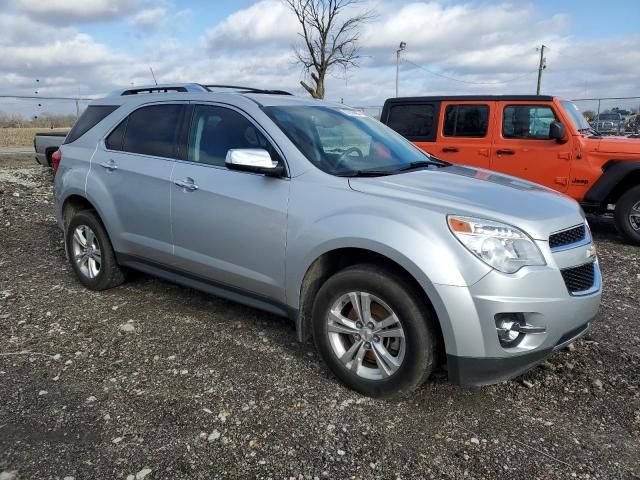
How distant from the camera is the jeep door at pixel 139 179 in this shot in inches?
164

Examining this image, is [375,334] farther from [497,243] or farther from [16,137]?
[16,137]

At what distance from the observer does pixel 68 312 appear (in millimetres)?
4578

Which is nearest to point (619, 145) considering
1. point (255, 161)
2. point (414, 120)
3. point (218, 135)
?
point (414, 120)

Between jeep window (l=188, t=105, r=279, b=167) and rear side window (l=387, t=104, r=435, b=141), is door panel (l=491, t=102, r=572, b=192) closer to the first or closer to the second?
rear side window (l=387, t=104, r=435, b=141)

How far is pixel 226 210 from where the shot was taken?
3.66 m

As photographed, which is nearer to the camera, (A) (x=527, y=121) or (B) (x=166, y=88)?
(B) (x=166, y=88)

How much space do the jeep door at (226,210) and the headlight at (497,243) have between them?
1.14m

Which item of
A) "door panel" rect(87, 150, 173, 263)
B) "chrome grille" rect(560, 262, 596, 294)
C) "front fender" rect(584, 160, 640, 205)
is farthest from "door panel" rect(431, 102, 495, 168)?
"door panel" rect(87, 150, 173, 263)

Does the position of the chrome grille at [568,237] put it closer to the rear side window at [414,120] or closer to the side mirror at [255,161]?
the side mirror at [255,161]

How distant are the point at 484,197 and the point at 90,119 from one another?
3.75 metres

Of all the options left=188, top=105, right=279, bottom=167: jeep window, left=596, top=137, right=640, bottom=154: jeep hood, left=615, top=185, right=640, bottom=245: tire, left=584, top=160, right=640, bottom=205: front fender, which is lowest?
left=615, top=185, right=640, bottom=245: tire

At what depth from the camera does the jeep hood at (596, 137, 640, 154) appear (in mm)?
6957

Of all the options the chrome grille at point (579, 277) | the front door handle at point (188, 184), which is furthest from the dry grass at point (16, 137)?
the chrome grille at point (579, 277)

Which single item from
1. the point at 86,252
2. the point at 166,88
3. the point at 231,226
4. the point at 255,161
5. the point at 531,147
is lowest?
the point at 86,252
